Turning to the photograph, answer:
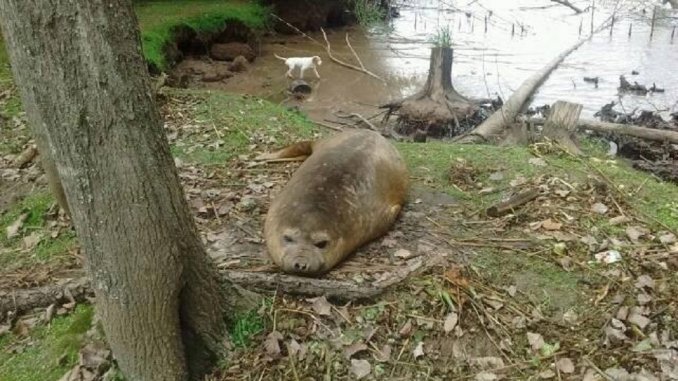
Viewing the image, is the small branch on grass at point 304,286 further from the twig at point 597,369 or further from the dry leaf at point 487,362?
the twig at point 597,369

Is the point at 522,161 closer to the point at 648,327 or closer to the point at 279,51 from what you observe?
the point at 648,327

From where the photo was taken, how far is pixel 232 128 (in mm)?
6895

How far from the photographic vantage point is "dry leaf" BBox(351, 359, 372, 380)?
340cm

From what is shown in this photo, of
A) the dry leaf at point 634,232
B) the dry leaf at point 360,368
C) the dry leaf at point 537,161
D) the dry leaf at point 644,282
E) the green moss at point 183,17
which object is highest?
the green moss at point 183,17

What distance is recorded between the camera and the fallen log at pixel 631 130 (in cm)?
793

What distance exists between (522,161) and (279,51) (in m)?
9.01

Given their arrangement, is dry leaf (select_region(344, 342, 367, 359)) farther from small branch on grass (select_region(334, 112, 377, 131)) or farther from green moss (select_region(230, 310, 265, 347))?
small branch on grass (select_region(334, 112, 377, 131))

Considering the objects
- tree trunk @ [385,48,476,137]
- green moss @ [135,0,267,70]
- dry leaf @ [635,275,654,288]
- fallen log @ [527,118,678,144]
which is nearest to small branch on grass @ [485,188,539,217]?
dry leaf @ [635,275,654,288]

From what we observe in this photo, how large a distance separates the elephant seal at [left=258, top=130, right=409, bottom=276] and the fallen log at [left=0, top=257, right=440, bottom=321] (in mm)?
141

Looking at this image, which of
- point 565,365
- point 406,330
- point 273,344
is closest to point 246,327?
point 273,344

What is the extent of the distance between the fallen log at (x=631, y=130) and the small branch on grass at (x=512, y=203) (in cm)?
366

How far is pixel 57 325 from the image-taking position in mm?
3758

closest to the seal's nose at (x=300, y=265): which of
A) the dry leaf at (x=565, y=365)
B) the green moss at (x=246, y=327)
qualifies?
the green moss at (x=246, y=327)

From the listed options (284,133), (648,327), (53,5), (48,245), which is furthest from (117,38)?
(284,133)
